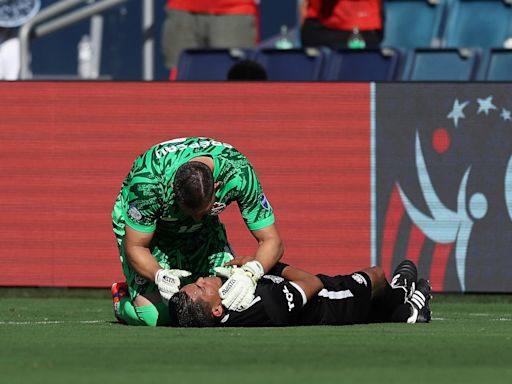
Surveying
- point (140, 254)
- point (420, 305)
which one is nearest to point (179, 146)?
point (140, 254)

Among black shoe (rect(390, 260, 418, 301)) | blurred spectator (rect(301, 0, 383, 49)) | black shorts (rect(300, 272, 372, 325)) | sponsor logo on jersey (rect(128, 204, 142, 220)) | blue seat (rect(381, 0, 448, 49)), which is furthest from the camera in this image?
blue seat (rect(381, 0, 448, 49))

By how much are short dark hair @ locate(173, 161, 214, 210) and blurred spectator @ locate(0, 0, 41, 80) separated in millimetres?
7668

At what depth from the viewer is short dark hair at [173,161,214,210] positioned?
8828mm

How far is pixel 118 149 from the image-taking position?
13.6m

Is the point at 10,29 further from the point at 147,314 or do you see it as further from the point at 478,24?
the point at 147,314

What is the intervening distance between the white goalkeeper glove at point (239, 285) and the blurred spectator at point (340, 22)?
23.2 ft

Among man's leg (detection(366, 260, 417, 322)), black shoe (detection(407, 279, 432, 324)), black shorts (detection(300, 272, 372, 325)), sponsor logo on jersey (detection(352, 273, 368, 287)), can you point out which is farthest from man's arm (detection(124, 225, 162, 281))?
black shoe (detection(407, 279, 432, 324))

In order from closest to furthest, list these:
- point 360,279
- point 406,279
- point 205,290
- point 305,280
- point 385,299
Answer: point 205,290 < point 305,280 < point 360,279 < point 385,299 < point 406,279

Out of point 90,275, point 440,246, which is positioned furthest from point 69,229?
point 440,246

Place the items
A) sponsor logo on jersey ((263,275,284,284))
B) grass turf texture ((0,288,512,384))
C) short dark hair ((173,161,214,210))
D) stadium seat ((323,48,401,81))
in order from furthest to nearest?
stadium seat ((323,48,401,81))
sponsor logo on jersey ((263,275,284,284))
short dark hair ((173,161,214,210))
grass turf texture ((0,288,512,384))

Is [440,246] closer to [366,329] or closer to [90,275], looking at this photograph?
[90,275]

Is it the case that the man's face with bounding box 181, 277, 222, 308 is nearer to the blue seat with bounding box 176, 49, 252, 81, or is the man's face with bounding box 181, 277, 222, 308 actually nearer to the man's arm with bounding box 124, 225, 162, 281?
the man's arm with bounding box 124, 225, 162, 281

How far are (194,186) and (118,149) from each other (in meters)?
4.84

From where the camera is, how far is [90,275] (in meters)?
13.6
